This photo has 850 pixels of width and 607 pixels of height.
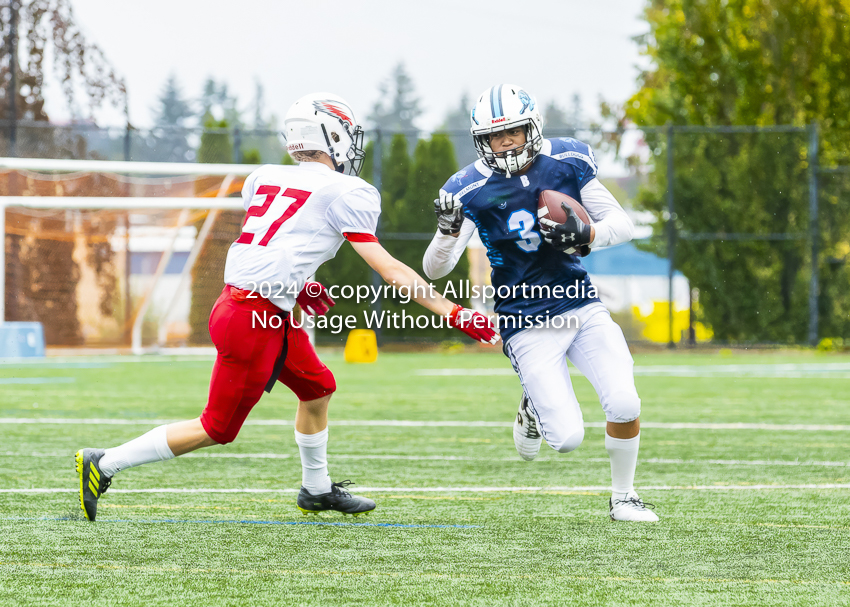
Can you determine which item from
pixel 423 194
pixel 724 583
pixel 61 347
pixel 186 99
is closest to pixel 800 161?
pixel 423 194

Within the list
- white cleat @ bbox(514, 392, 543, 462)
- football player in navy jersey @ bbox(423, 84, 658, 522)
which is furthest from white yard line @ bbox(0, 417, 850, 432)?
football player in navy jersey @ bbox(423, 84, 658, 522)

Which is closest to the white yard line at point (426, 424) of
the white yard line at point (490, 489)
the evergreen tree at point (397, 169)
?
the white yard line at point (490, 489)

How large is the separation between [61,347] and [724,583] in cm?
1467

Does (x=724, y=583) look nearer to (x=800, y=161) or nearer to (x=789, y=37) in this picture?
(x=800, y=161)

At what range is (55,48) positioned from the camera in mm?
22766

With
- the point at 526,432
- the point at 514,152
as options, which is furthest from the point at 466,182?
the point at 526,432

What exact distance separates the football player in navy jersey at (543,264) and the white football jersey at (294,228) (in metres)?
0.46

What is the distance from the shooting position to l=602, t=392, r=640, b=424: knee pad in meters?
4.20

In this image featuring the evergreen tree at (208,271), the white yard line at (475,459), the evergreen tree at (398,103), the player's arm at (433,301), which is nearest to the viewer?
the player's arm at (433,301)

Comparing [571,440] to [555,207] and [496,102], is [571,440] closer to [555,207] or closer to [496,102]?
[555,207]

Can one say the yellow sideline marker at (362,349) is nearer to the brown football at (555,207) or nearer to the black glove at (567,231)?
the brown football at (555,207)

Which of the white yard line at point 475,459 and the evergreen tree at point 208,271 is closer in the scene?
the white yard line at point 475,459

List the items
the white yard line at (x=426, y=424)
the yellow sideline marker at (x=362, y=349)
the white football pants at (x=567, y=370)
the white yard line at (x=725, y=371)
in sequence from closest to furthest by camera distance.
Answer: the white football pants at (x=567, y=370) → the white yard line at (x=426, y=424) → the white yard line at (x=725, y=371) → the yellow sideline marker at (x=362, y=349)

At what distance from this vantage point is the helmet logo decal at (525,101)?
436cm
